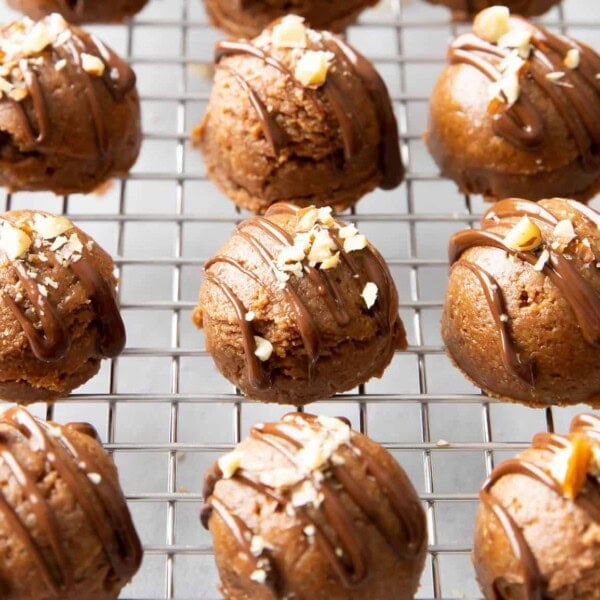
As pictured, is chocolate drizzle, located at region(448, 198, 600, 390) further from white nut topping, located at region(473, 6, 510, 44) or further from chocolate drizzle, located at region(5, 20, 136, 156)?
chocolate drizzle, located at region(5, 20, 136, 156)

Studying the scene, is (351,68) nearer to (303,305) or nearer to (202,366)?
(303,305)

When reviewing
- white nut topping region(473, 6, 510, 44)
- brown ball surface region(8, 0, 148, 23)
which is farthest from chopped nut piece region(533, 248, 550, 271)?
brown ball surface region(8, 0, 148, 23)

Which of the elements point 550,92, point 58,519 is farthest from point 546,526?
point 550,92

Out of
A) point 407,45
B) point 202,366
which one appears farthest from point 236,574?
point 407,45

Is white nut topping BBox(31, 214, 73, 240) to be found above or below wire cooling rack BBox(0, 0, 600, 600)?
above

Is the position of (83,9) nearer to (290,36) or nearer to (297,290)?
(290,36)

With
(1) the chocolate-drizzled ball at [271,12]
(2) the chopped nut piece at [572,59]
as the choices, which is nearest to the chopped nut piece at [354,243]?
(2) the chopped nut piece at [572,59]
